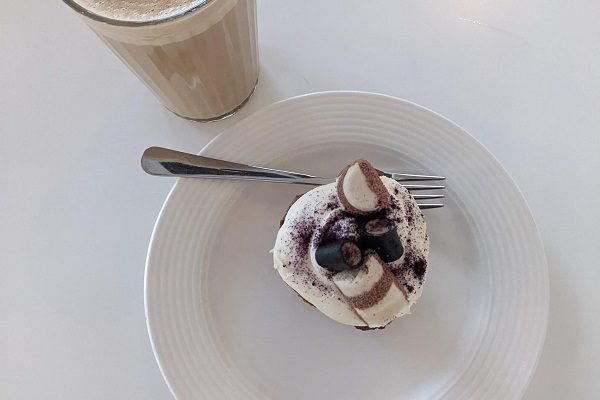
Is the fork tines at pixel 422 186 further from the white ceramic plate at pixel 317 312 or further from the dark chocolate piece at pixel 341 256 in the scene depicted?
the dark chocolate piece at pixel 341 256

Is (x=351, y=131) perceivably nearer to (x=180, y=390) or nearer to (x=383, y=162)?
(x=383, y=162)

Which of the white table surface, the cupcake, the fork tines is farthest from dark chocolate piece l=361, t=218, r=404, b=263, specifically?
the white table surface

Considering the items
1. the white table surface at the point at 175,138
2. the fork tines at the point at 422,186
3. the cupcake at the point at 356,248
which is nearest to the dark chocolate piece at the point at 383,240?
the cupcake at the point at 356,248

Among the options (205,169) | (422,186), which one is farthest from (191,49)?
(422,186)

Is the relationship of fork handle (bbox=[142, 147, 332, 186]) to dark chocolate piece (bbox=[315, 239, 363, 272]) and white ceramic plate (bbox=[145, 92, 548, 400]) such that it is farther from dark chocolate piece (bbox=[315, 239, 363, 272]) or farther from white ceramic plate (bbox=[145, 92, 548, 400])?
dark chocolate piece (bbox=[315, 239, 363, 272])

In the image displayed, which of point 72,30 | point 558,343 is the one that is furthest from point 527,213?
point 72,30

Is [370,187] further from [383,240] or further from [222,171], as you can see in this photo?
[222,171]
